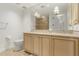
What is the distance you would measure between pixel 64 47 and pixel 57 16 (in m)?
0.48

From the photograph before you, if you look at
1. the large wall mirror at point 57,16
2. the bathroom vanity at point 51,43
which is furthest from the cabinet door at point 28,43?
the large wall mirror at point 57,16

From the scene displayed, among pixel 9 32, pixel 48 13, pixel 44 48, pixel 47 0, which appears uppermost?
pixel 47 0

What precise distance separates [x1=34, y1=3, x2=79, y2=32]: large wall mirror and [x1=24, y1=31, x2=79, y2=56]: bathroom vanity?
10cm

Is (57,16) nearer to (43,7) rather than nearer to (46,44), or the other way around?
(43,7)

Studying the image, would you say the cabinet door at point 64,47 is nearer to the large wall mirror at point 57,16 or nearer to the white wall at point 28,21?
the large wall mirror at point 57,16

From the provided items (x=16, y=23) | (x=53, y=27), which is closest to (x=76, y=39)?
(x=53, y=27)

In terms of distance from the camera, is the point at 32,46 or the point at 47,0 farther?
the point at 32,46

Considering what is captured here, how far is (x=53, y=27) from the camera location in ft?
5.09

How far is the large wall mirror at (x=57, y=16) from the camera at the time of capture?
149 centimetres

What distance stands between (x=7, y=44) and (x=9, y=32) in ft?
0.63

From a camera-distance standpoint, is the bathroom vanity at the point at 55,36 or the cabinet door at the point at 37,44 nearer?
the bathroom vanity at the point at 55,36

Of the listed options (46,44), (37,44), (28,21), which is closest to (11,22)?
(28,21)

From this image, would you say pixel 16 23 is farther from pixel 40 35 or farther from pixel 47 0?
pixel 47 0

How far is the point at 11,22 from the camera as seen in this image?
156 cm
